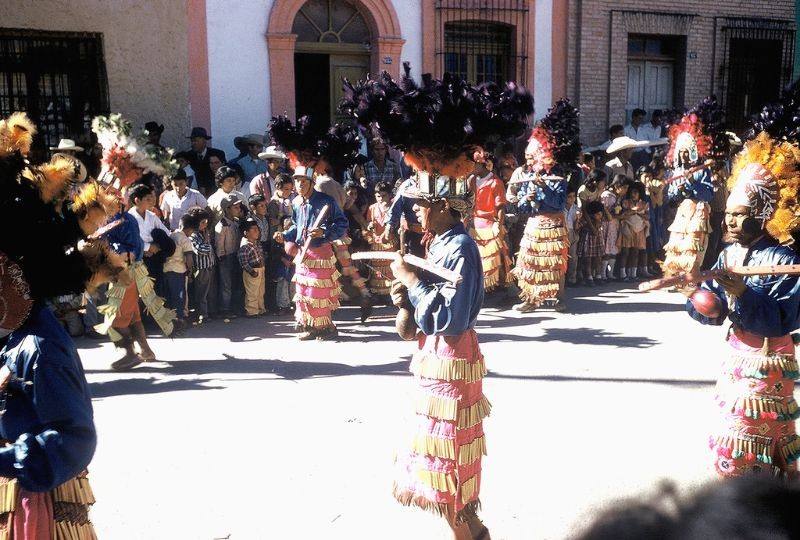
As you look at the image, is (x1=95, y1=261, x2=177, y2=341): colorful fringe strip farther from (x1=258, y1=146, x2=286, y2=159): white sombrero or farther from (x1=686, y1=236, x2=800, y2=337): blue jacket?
(x1=686, y1=236, x2=800, y2=337): blue jacket

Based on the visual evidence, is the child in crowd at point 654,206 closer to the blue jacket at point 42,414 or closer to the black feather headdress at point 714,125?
the black feather headdress at point 714,125

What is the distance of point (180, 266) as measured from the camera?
9.15 meters

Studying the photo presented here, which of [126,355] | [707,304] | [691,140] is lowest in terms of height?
[126,355]

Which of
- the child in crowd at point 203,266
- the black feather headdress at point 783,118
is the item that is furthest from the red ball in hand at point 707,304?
the child in crowd at point 203,266

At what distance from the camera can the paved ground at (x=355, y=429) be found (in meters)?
4.46

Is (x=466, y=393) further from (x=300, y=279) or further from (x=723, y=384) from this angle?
(x=300, y=279)

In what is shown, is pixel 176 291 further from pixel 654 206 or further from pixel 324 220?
pixel 654 206

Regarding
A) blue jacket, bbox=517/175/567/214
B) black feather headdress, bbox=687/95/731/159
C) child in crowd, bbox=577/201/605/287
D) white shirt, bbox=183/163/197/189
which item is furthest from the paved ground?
child in crowd, bbox=577/201/605/287

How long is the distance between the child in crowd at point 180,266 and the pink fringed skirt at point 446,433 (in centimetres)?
585

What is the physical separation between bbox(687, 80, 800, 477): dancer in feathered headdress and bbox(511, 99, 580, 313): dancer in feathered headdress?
555 cm

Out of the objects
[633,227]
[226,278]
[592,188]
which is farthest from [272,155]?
[633,227]

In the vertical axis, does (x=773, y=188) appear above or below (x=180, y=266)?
above

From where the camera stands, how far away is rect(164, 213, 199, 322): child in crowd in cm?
912

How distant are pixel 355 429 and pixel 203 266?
4.36 m
